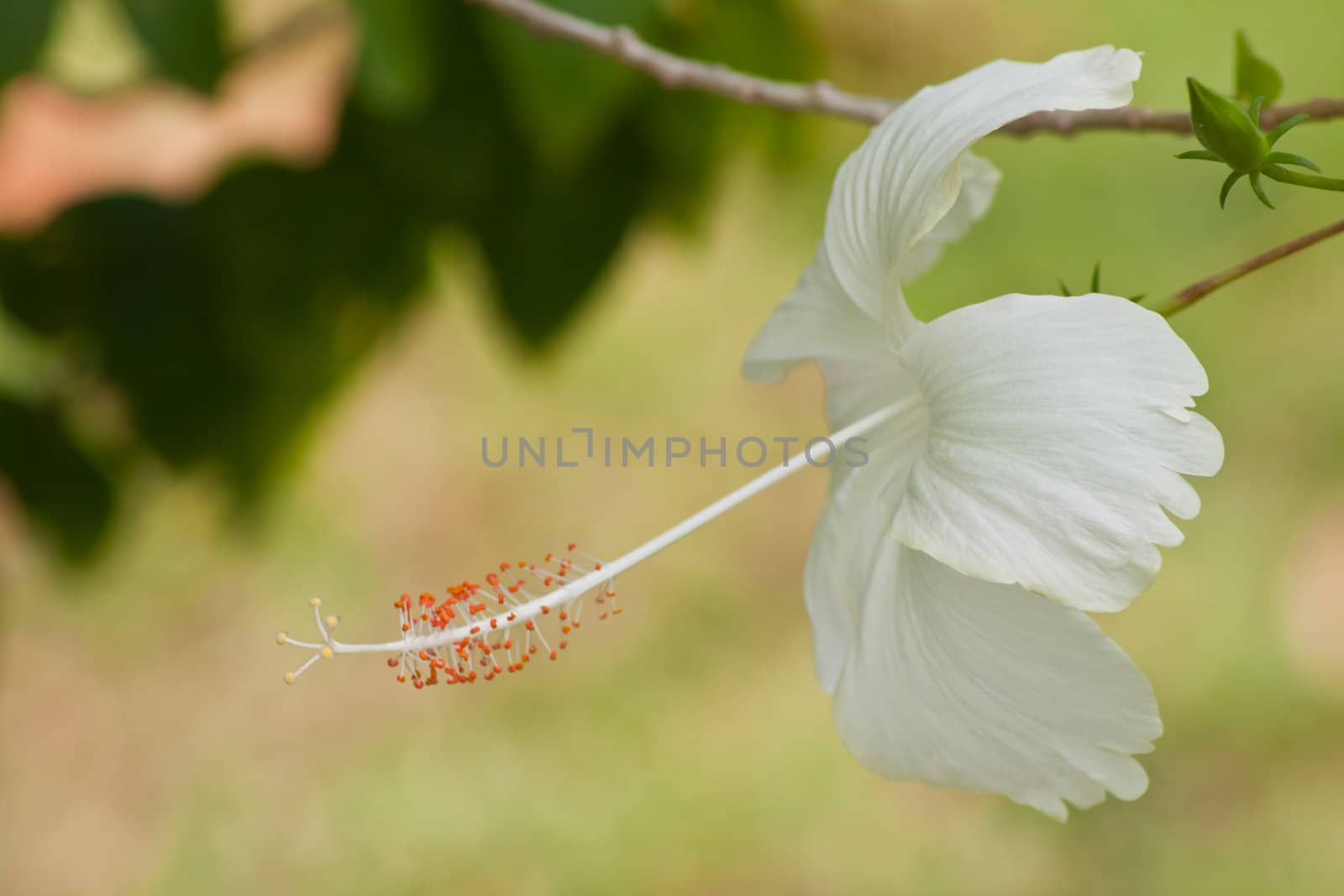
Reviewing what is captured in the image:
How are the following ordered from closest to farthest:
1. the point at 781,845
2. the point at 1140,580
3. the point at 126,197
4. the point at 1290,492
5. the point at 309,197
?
the point at 1140,580, the point at 309,197, the point at 126,197, the point at 781,845, the point at 1290,492

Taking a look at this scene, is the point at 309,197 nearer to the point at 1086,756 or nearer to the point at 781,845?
the point at 1086,756

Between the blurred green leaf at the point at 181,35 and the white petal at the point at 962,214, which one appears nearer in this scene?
the white petal at the point at 962,214

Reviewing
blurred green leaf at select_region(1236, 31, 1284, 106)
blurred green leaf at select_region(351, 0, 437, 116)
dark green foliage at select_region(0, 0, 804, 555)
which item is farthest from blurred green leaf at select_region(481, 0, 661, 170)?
blurred green leaf at select_region(1236, 31, 1284, 106)

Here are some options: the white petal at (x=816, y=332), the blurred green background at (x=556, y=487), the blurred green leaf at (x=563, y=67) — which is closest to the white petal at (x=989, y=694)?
the white petal at (x=816, y=332)

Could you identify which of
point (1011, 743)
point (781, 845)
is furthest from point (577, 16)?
point (781, 845)

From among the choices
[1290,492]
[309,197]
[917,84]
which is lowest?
[1290,492]

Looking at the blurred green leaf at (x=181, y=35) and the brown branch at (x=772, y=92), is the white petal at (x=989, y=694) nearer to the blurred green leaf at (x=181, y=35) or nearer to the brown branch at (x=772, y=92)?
the brown branch at (x=772, y=92)
